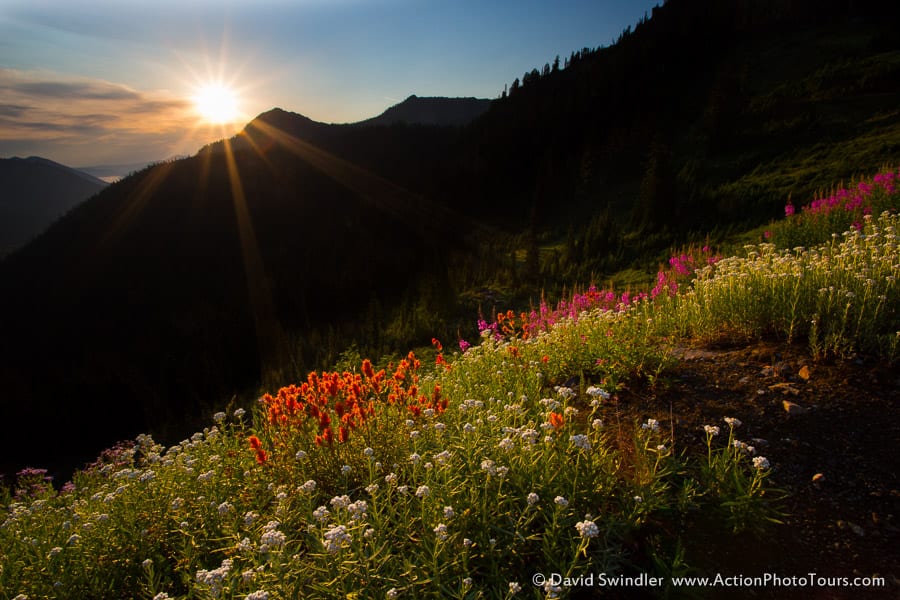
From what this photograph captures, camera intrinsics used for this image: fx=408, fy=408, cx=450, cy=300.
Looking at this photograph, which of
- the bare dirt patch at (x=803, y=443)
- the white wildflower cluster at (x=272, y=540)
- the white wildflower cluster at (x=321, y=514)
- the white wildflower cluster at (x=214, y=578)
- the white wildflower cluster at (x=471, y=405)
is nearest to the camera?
the white wildflower cluster at (x=214, y=578)

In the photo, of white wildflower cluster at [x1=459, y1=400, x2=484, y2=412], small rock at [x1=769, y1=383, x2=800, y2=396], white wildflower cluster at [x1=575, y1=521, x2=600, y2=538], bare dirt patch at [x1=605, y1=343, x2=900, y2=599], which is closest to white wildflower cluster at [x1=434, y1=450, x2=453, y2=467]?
white wildflower cluster at [x1=459, y1=400, x2=484, y2=412]

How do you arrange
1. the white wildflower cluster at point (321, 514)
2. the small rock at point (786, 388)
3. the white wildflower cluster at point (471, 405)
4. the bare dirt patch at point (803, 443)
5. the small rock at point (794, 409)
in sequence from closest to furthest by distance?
the white wildflower cluster at point (321, 514) → the bare dirt patch at point (803, 443) → the white wildflower cluster at point (471, 405) → the small rock at point (794, 409) → the small rock at point (786, 388)

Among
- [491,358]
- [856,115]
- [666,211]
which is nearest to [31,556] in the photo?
[491,358]

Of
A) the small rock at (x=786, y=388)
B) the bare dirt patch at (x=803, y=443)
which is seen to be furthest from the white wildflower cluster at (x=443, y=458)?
the small rock at (x=786, y=388)

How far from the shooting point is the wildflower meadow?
2.19m

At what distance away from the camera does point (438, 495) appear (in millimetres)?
2549

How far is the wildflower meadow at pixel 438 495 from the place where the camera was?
2.19 metres

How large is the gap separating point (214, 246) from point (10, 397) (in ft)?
120

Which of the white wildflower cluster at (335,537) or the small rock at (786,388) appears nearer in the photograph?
the white wildflower cluster at (335,537)

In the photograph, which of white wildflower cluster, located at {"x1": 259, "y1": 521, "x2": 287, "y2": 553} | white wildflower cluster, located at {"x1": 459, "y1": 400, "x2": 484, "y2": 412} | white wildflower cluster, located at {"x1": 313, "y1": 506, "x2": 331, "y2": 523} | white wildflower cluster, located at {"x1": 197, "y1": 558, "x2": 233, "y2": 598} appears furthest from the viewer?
white wildflower cluster, located at {"x1": 459, "y1": 400, "x2": 484, "y2": 412}

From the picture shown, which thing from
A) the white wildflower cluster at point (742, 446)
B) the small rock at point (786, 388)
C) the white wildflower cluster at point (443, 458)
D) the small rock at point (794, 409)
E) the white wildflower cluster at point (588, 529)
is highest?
the white wildflower cluster at point (588, 529)

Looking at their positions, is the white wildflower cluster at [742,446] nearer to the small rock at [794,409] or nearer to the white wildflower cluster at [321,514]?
the small rock at [794,409]

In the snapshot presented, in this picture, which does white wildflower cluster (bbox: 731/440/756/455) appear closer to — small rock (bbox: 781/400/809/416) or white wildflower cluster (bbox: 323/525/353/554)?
small rock (bbox: 781/400/809/416)

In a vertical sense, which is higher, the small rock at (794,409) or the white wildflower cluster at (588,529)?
the white wildflower cluster at (588,529)
